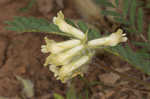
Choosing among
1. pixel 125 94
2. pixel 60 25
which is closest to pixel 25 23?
pixel 60 25

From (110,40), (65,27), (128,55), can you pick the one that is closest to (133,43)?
(128,55)

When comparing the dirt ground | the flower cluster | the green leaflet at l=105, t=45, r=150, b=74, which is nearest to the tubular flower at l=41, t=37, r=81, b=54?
the flower cluster

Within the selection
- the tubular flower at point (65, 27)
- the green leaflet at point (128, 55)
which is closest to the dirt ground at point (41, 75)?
the green leaflet at point (128, 55)

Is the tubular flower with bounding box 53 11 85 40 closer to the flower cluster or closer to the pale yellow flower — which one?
the flower cluster

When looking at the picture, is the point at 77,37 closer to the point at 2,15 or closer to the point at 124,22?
the point at 124,22

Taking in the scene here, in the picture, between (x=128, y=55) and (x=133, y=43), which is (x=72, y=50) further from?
(x=133, y=43)

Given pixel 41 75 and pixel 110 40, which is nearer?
pixel 110 40
